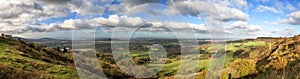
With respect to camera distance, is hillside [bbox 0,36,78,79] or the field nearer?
the field

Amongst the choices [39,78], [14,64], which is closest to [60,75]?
[39,78]

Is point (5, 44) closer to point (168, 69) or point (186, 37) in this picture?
point (168, 69)

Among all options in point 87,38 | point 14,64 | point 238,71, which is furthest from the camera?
point 14,64

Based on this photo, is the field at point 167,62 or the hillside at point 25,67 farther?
the hillside at point 25,67

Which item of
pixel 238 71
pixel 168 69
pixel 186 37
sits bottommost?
pixel 168 69

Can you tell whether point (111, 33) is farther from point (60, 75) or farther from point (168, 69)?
point (168, 69)

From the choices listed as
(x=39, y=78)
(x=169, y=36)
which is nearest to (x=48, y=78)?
(x=39, y=78)

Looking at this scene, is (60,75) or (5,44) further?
(5,44)

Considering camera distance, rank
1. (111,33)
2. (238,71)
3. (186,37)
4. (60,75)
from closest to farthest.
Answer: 1. (111,33)
2. (186,37)
3. (238,71)
4. (60,75)

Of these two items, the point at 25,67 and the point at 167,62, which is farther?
the point at 25,67

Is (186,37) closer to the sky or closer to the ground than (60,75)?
closer to the sky

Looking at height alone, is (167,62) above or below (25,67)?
above
